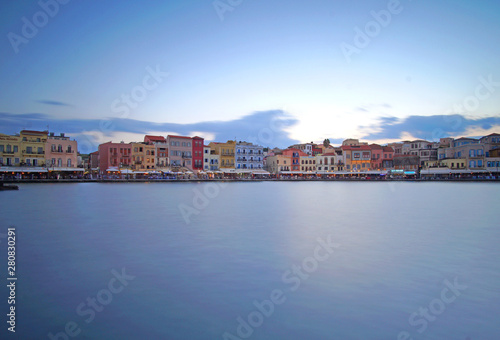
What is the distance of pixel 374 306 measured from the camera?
21.8 feet

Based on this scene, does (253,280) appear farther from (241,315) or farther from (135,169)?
(135,169)

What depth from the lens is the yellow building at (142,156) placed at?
55.5 metres

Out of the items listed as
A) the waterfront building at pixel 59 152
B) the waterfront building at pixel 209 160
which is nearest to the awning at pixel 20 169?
the waterfront building at pixel 59 152

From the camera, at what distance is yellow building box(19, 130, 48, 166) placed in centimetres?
4475

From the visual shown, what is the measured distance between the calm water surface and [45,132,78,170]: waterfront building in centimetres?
3507

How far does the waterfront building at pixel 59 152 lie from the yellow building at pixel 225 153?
23574 millimetres

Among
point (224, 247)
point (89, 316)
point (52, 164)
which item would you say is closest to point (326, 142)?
point (52, 164)

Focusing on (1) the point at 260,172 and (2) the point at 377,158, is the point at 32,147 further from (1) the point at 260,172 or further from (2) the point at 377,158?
(2) the point at 377,158

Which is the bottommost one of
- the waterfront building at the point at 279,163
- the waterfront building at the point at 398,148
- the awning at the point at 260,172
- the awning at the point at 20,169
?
the awning at the point at 260,172

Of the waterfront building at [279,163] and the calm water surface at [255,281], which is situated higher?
the waterfront building at [279,163]

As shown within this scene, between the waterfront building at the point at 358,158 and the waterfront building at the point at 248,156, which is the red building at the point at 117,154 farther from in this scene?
the waterfront building at the point at 358,158

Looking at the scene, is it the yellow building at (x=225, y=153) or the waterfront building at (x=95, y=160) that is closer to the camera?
the waterfront building at (x=95, y=160)

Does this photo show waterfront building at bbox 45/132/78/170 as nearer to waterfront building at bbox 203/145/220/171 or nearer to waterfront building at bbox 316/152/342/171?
waterfront building at bbox 203/145/220/171

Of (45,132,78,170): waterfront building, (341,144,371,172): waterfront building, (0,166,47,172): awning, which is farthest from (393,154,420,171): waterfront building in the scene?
(0,166,47,172): awning
